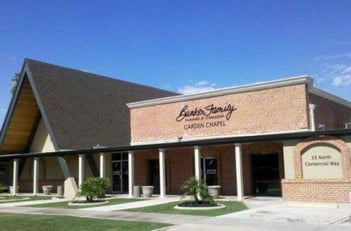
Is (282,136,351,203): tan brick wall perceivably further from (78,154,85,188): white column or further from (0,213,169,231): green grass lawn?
(78,154,85,188): white column

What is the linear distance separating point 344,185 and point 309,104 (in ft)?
18.1

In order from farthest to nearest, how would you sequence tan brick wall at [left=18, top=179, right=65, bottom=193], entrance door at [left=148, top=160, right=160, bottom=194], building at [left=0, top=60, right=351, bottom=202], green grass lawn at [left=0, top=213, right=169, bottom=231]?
tan brick wall at [left=18, top=179, right=65, bottom=193]
entrance door at [left=148, top=160, right=160, bottom=194]
building at [left=0, top=60, right=351, bottom=202]
green grass lawn at [left=0, top=213, right=169, bottom=231]

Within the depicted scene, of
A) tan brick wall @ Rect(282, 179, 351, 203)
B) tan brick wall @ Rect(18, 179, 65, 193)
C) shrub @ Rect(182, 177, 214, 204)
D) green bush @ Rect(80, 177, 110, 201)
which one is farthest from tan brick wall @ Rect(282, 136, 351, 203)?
tan brick wall @ Rect(18, 179, 65, 193)

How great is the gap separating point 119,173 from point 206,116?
369 inches

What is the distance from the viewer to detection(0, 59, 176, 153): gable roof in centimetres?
3262

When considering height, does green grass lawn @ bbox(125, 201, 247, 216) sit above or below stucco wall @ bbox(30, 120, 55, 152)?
below

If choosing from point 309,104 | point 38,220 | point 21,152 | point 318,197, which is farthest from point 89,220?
point 21,152

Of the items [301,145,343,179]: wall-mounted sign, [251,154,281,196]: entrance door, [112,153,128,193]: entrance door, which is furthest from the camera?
[112,153,128,193]: entrance door

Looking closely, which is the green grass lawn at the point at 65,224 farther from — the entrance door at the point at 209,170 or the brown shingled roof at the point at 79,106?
the brown shingled roof at the point at 79,106

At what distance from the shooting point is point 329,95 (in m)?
27.1

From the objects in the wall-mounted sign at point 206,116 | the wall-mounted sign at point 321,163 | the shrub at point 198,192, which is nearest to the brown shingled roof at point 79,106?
the wall-mounted sign at point 206,116

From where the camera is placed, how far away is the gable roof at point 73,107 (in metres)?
32.6

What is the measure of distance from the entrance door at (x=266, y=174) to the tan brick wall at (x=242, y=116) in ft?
5.54

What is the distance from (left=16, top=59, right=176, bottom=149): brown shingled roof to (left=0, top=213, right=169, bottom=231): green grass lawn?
14.6m
